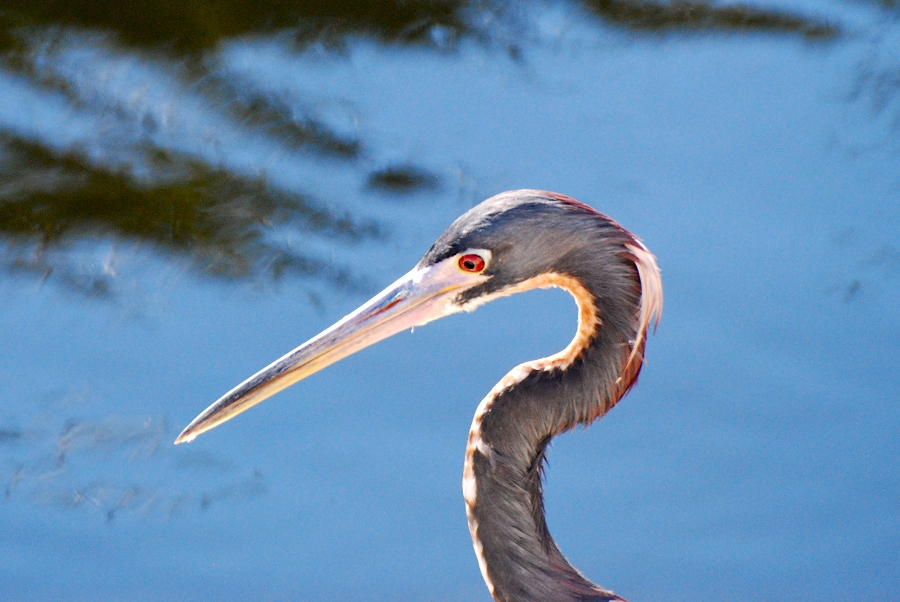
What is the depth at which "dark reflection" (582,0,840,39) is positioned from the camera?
3.73m

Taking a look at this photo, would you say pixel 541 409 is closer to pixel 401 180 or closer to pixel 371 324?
pixel 371 324

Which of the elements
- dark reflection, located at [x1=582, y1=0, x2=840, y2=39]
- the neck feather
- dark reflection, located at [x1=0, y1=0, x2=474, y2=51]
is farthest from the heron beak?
dark reflection, located at [x1=582, y1=0, x2=840, y2=39]

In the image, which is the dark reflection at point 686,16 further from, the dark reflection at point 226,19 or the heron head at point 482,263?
the heron head at point 482,263

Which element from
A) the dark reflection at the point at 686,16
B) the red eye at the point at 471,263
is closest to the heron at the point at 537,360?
the red eye at the point at 471,263

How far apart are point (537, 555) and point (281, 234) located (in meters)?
1.98

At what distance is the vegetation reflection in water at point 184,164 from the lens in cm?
333

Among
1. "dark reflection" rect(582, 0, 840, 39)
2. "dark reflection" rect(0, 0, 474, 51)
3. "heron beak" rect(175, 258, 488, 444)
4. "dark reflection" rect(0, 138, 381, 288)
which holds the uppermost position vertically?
"dark reflection" rect(582, 0, 840, 39)

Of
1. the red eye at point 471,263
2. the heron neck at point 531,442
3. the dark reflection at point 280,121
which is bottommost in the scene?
the heron neck at point 531,442

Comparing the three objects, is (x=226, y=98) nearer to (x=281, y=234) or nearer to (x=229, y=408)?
(x=281, y=234)

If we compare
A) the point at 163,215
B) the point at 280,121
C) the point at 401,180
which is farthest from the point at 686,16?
the point at 163,215

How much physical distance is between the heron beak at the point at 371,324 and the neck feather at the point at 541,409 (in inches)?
5.3

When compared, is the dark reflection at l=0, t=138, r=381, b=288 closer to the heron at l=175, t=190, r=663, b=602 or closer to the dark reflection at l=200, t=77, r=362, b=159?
the dark reflection at l=200, t=77, r=362, b=159

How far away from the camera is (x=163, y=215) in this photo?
340 cm

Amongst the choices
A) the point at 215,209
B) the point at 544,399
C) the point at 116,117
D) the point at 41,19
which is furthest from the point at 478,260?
the point at 41,19
